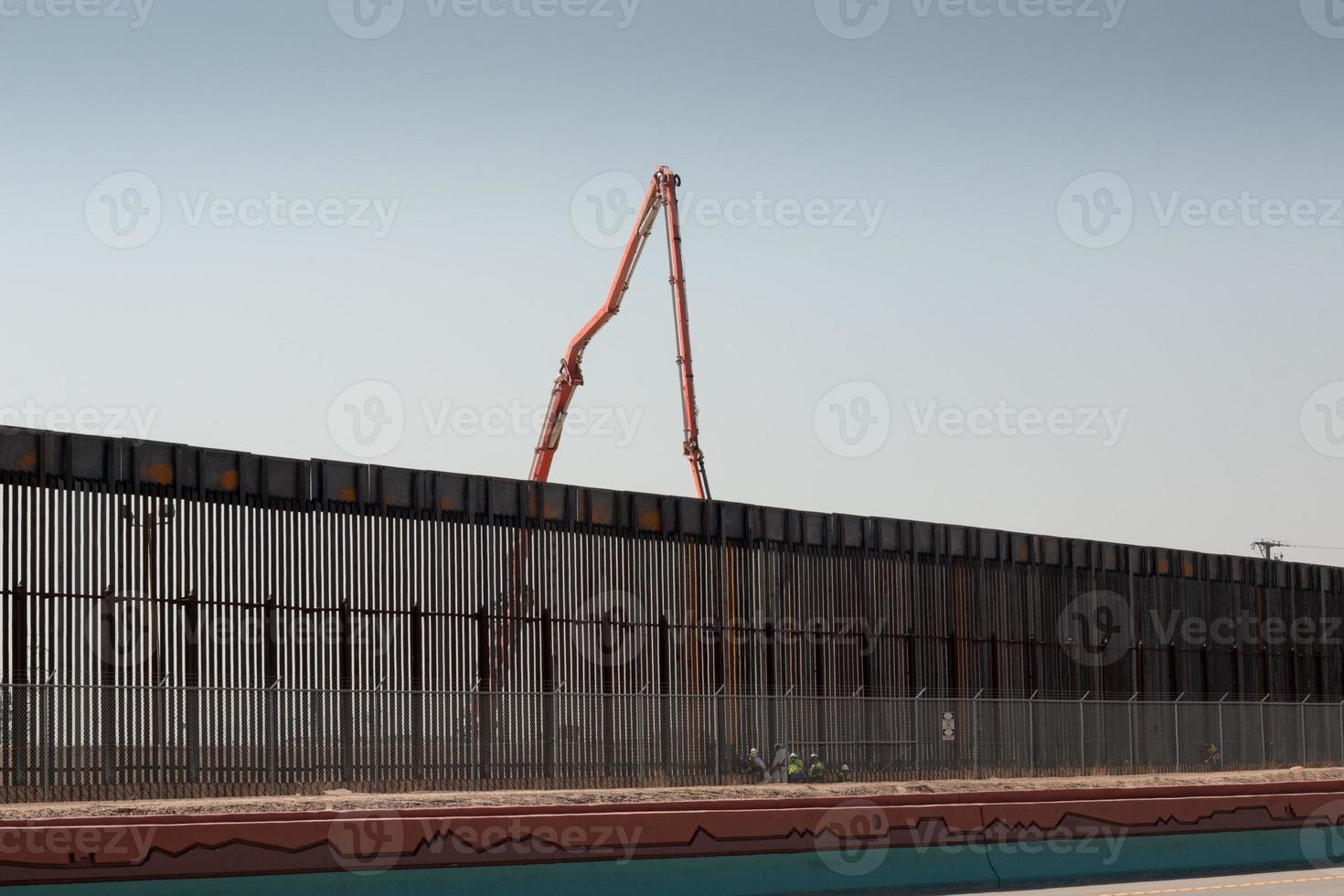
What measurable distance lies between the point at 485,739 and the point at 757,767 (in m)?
5.49

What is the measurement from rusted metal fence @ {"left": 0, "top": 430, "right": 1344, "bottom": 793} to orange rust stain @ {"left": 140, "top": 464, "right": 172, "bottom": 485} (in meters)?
0.03

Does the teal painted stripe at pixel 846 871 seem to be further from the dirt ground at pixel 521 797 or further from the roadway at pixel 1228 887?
the dirt ground at pixel 521 797

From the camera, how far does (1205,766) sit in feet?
125

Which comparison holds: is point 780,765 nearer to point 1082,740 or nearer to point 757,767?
point 757,767

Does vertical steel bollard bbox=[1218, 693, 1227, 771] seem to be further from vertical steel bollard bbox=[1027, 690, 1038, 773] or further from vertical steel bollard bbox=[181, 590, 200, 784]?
vertical steel bollard bbox=[181, 590, 200, 784]

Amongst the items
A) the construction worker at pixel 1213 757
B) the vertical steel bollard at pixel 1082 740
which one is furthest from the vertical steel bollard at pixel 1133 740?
the construction worker at pixel 1213 757

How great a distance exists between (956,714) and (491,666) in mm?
8960

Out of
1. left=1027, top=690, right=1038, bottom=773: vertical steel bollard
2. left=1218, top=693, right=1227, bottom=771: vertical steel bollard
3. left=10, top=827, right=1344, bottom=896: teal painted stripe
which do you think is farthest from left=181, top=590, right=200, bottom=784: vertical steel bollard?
left=1218, top=693, right=1227, bottom=771: vertical steel bollard

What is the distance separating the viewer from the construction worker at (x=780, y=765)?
29.1 metres

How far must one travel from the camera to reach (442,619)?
2864 cm

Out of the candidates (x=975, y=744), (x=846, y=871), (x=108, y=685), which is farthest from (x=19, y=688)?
(x=975, y=744)

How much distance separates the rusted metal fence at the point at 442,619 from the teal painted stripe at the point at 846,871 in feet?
21.6

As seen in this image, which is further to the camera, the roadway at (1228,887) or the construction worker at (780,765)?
the construction worker at (780,765)

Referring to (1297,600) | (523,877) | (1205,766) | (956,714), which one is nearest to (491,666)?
(956,714)
